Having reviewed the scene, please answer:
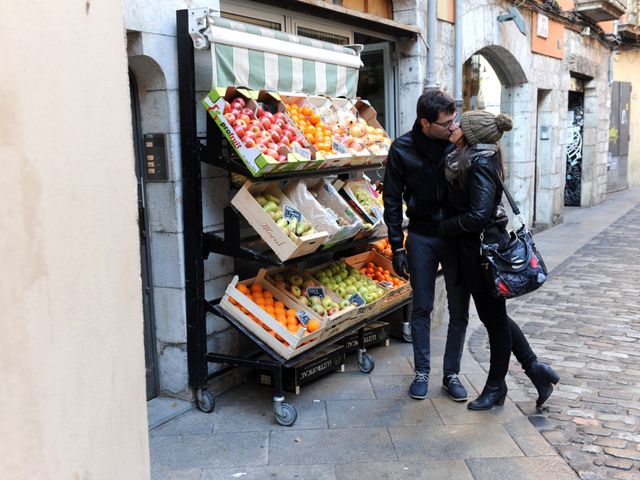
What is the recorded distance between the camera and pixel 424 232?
169 inches

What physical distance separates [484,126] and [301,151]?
43.2 inches

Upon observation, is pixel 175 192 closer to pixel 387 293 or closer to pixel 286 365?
pixel 286 365

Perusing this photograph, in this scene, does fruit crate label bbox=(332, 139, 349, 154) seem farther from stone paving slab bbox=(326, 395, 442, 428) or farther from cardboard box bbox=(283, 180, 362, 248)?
stone paving slab bbox=(326, 395, 442, 428)

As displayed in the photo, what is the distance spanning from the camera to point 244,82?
4.12 meters

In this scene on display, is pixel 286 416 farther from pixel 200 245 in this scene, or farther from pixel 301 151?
pixel 301 151

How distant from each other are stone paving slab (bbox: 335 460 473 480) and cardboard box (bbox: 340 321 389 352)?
141 centimetres

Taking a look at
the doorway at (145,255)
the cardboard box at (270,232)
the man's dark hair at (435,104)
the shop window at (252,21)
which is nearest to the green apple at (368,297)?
the cardboard box at (270,232)

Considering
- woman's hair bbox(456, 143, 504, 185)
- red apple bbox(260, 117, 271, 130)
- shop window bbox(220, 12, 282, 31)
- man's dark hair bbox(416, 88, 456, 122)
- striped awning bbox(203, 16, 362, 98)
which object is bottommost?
woman's hair bbox(456, 143, 504, 185)

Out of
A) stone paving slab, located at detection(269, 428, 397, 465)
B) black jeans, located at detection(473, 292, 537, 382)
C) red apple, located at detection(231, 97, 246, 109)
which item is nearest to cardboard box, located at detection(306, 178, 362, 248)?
red apple, located at detection(231, 97, 246, 109)

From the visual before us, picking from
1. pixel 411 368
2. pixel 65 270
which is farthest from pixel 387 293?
pixel 65 270

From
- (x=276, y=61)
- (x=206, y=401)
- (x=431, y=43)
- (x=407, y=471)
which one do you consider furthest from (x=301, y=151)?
(x=431, y=43)

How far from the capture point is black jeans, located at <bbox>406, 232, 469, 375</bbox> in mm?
4211

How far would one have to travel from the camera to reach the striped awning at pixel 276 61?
12.8 ft

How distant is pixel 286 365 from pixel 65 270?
2.37m
